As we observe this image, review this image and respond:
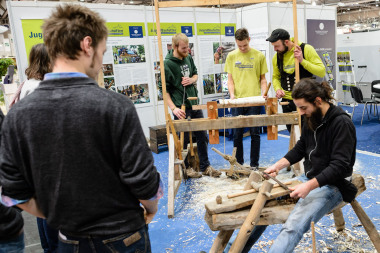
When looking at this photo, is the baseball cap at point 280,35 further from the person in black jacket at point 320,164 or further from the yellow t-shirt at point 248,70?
the person in black jacket at point 320,164

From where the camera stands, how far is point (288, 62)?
4348mm

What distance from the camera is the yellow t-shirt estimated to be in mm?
4742

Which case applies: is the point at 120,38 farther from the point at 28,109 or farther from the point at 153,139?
the point at 28,109

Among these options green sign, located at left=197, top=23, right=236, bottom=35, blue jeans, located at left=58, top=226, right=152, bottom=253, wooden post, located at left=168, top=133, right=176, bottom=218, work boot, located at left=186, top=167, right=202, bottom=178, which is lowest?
work boot, located at left=186, top=167, right=202, bottom=178

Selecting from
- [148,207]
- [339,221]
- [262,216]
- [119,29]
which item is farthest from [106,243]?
[119,29]

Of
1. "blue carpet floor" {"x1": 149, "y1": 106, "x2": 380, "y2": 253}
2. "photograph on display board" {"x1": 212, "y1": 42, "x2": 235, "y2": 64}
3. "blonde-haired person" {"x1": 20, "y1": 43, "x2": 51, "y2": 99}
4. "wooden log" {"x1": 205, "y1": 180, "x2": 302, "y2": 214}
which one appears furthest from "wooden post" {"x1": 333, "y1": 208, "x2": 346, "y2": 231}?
"photograph on display board" {"x1": 212, "y1": 42, "x2": 235, "y2": 64}

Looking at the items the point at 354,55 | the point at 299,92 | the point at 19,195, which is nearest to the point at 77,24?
the point at 19,195

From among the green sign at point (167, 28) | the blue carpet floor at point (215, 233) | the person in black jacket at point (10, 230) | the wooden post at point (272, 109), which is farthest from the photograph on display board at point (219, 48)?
the person in black jacket at point (10, 230)

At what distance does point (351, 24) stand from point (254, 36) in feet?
74.9

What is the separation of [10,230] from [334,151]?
207 centimetres

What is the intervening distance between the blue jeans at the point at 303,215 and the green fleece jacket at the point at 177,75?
2.57 metres

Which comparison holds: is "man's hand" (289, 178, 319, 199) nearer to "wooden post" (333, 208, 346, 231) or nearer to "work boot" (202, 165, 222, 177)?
"wooden post" (333, 208, 346, 231)

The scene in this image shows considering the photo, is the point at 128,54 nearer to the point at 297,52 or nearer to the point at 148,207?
the point at 297,52

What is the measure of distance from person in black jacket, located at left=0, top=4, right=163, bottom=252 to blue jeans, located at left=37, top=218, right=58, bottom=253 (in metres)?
1.33
